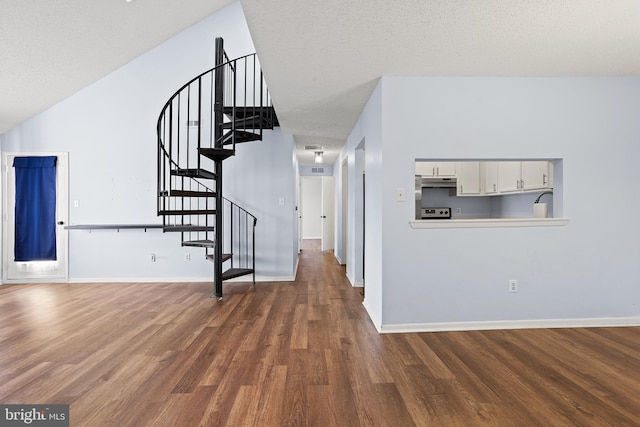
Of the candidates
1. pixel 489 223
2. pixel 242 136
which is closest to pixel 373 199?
pixel 489 223

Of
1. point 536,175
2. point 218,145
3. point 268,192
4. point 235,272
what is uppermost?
point 218,145

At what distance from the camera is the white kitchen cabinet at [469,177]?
5332mm

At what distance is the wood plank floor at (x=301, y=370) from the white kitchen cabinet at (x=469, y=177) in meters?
2.72

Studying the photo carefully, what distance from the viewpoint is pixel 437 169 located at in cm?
534

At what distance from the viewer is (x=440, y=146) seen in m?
3.13

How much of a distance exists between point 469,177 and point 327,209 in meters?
4.61

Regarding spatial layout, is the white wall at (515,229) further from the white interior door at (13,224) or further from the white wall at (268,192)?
the white interior door at (13,224)

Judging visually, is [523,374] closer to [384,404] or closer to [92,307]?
[384,404]

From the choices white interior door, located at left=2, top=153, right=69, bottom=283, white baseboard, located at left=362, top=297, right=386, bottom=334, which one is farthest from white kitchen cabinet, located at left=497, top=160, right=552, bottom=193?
white interior door, located at left=2, top=153, right=69, bottom=283

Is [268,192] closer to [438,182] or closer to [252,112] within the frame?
[252,112]

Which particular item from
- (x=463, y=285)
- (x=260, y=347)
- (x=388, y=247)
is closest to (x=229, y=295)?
(x=260, y=347)

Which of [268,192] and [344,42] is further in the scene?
[268,192]

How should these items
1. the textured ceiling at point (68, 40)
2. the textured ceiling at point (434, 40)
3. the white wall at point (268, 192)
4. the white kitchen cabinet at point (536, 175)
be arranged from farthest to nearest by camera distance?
the white wall at point (268, 192) → the white kitchen cabinet at point (536, 175) → the textured ceiling at point (68, 40) → the textured ceiling at point (434, 40)

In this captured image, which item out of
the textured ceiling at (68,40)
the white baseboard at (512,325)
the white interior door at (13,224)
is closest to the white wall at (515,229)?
the white baseboard at (512,325)
